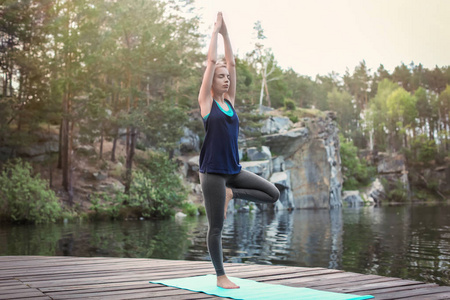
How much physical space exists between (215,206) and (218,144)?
0.55 m

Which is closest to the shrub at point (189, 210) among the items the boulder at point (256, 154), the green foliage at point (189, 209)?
the green foliage at point (189, 209)

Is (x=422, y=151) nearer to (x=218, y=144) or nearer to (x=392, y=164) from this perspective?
(x=392, y=164)

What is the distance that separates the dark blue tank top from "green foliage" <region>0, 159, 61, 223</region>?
18.3 meters

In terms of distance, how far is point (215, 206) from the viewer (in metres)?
3.96

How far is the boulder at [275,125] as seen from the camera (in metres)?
44.7

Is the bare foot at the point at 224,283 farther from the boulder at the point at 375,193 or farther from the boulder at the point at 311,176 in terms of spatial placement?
the boulder at the point at 375,193

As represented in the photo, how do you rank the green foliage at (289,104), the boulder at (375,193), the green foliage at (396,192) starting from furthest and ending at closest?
the green foliage at (396,192), the boulder at (375,193), the green foliage at (289,104)

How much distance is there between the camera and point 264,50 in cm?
5462

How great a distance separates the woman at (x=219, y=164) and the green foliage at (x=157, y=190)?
20971mm

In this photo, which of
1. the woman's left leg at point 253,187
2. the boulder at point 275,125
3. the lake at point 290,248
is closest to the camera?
the woman's left leg at point 253,187

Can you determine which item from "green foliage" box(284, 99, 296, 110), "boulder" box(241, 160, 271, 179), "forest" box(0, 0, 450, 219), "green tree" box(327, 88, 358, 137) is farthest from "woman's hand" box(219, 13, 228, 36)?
"green tree" box(327, 88, 358, 137)

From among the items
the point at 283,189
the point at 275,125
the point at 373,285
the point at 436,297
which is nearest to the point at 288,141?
the point at 275,125

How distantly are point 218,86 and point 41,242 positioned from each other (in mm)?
10940

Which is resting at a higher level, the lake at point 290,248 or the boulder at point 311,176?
the boulder at point 311,176
